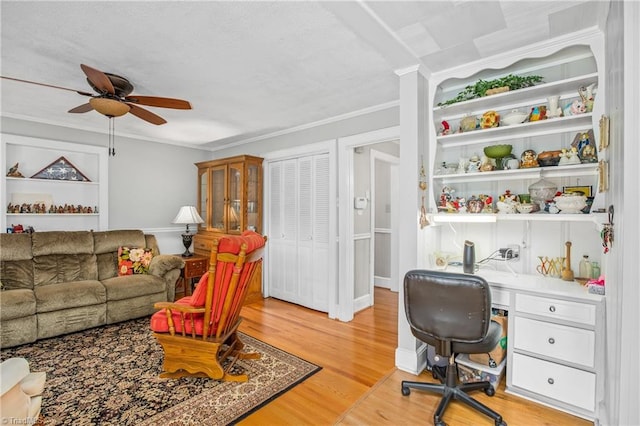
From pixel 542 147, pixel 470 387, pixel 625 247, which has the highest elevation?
pixel 542 147

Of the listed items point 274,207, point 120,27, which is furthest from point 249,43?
point 274,207

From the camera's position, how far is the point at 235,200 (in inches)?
186

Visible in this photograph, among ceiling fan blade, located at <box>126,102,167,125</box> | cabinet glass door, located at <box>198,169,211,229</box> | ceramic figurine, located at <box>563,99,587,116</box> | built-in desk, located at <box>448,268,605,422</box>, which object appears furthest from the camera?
cabinet glass door, located at <box>198,169,211,229</box>

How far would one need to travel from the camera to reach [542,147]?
8.04ft

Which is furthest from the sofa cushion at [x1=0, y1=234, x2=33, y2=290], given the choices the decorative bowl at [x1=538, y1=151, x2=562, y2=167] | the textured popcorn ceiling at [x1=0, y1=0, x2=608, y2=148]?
the decorative bowl at [x1=538, y1=151, x2=562, y2=167]

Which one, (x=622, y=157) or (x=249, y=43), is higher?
(x=249, y=43)

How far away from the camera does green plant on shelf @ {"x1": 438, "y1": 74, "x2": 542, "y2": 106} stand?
238cm

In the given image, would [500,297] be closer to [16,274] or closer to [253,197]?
[253,197]

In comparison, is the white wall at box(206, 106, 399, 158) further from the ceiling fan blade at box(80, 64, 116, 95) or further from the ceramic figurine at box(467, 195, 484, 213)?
the ceiling fan blade at box(80, 64, 116, 95)

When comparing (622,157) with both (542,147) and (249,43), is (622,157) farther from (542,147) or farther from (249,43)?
(249,43)

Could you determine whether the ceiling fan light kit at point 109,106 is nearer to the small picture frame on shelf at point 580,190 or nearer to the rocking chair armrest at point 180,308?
the rocking chair armrest at point 180,308

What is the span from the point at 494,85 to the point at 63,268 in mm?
4901

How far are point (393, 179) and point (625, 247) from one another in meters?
4.28

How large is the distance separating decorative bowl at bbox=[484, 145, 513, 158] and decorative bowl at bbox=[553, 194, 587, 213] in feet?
1.61
